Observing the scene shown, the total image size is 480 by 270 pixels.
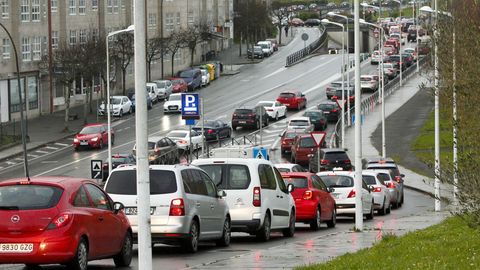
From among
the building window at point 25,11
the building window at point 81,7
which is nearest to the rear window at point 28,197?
the building window at point 25,11

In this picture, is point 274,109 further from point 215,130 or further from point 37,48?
point 37,48

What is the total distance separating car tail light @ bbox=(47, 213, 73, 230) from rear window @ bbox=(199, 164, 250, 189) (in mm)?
7961

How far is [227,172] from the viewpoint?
2759 centimetres

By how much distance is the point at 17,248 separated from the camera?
19547 mm

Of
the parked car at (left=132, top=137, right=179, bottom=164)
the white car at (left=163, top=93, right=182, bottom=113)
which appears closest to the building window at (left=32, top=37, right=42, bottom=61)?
the white car at (left=163, top=93, right=182, bottom=113)

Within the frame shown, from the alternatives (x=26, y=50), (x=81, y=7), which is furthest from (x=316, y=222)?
(x=81, y=7)

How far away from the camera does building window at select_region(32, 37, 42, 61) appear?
9025 cm

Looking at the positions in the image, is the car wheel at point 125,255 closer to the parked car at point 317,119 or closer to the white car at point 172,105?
the parked car at point 317,119

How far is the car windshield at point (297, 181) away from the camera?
33.0m

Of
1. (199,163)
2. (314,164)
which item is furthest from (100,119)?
(199,163)

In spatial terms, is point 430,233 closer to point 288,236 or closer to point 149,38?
point 288,236

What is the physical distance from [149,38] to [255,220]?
80.7 meters

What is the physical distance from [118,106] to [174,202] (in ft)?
213

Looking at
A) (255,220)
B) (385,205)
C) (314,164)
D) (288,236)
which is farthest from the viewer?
(314,164)
